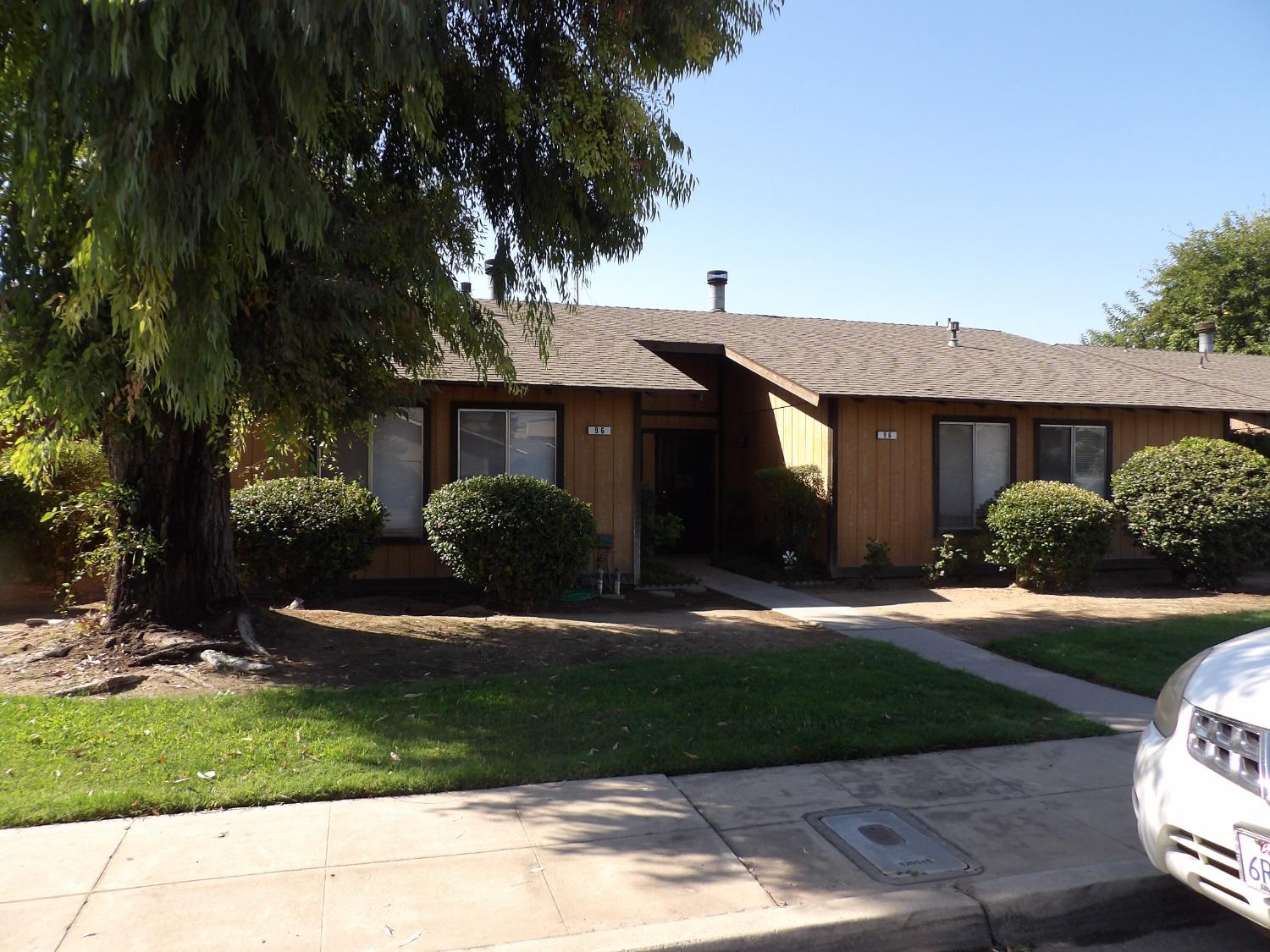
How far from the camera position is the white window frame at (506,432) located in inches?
480

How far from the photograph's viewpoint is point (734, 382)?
16.7 metres

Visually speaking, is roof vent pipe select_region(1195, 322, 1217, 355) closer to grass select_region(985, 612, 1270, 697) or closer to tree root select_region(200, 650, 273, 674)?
grass select_region(985, 612, 1270, 697)

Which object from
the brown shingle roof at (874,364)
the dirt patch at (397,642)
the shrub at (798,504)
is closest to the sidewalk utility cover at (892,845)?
the dirt patch at (397,642)

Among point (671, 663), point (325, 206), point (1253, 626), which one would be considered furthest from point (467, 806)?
point (1253, 626)

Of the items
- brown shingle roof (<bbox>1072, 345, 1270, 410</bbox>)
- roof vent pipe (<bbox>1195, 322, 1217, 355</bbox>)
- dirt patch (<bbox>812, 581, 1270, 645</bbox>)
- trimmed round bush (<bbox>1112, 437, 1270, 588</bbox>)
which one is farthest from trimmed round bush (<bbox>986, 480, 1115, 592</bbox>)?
roof vent pipe (<bbox>1195, 322, 1217, 355</bbox>)

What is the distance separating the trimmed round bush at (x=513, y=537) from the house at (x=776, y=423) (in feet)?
4.08

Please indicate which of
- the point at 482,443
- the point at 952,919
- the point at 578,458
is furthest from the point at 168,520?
the point at 952,919

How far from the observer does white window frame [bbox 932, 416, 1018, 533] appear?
14227 millimetres

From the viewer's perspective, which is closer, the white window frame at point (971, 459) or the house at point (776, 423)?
the house at point (776, 423)

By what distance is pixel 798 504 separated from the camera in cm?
1370

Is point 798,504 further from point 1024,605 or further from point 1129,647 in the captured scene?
point 1129,647

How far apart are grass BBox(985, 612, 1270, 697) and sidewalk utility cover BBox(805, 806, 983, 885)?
3805mm

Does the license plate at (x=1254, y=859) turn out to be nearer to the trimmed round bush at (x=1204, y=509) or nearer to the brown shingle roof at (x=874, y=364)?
the brown shingle roof at (x=874, y=364)

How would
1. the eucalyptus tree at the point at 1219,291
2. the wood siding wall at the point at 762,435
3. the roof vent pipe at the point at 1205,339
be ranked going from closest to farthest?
the wood siding wall at the point at 762,435 < the roof vent pipe at the point at 1205,339 < the eucalyptus tree at the point at 1219,291
